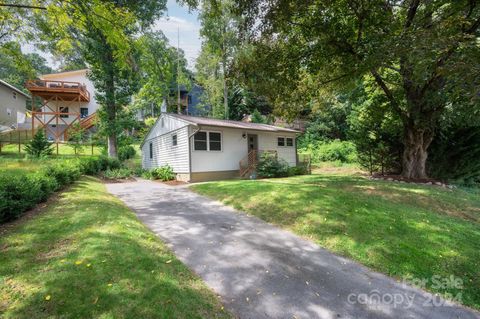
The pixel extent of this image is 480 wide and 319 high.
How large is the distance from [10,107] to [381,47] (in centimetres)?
3203

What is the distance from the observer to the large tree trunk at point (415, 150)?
11.3 m

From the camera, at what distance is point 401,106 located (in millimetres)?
12352

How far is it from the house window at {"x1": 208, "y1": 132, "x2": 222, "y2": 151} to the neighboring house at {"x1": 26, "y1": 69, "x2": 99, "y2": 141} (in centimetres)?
1445

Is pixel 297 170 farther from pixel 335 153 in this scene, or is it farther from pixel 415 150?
pixel 335 153

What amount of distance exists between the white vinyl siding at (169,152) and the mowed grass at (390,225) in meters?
6.45

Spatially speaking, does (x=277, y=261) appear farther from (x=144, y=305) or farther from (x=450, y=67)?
(x=450, y=67)

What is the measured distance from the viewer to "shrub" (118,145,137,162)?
2309cm

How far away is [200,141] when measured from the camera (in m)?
13.9

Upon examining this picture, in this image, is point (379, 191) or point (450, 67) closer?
point (450, 67)

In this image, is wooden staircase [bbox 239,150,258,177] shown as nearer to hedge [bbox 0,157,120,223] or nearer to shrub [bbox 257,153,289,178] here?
shrub [bbox 257,153,289,178]

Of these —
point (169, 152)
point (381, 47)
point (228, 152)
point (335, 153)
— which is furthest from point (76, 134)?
point (381, 47)

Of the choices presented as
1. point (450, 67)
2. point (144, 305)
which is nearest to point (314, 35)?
point (450, 67)

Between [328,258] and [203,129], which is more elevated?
[203,129]

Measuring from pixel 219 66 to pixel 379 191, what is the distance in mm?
25522
